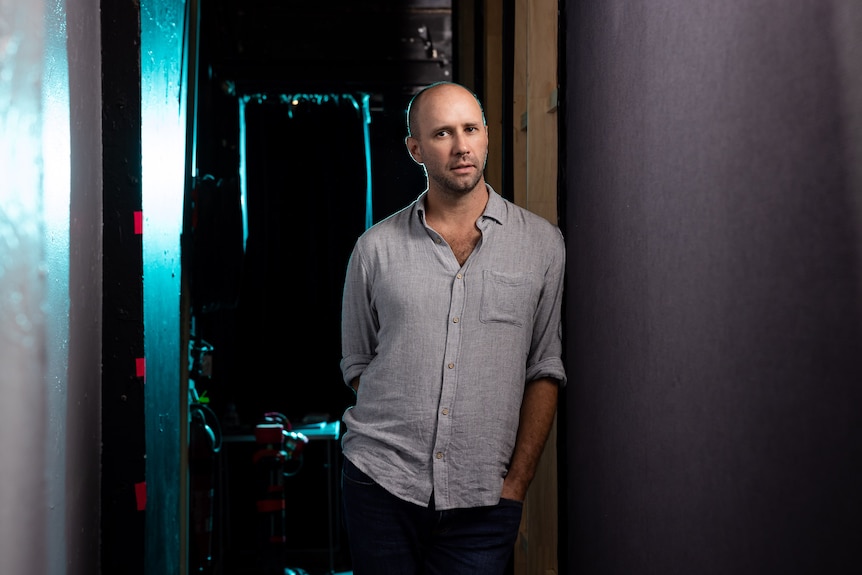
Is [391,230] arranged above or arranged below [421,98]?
below

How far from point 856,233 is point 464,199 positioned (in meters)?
1.05

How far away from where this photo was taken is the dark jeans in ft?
5.54

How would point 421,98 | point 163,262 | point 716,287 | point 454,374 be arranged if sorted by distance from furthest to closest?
1. point 163,262
2. point 421,98
3. point 454,374
4. point 716,287

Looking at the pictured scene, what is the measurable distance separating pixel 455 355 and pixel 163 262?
105 centimetres

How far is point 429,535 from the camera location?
172 cm

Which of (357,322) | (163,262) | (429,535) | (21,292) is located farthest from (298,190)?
(21,292)

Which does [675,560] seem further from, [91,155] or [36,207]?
[91,155]

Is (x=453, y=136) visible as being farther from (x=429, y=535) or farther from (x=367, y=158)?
(x=367, y=158)

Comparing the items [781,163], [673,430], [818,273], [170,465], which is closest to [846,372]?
[818,273]

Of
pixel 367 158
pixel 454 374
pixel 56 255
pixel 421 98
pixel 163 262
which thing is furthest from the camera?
pixel 367 158

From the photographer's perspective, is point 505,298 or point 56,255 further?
point 505,298

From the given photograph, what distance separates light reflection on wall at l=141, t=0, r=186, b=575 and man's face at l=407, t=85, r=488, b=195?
0.64 metres

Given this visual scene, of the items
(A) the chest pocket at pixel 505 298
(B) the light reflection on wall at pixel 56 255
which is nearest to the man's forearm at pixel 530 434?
(A) the chest pocket at pixel 505 298

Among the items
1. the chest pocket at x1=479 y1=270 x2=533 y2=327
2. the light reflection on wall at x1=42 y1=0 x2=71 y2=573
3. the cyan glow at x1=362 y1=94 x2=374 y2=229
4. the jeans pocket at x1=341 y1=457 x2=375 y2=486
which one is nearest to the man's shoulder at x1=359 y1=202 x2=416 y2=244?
the chest pocket at x1=479 y1=270 x2=533 y2=327
